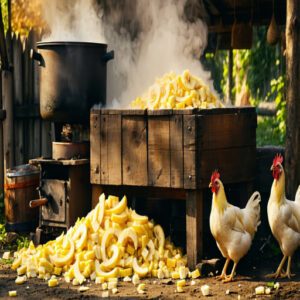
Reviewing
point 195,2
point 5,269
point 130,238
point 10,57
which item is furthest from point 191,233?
point 195,2

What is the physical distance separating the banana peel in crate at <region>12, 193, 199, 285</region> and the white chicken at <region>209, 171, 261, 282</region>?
1.26 ft

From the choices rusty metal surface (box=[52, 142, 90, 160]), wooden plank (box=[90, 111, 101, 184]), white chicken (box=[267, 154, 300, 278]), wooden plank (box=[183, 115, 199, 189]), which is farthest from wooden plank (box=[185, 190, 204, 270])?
rusty metal surface (box=[52, 142, 90, 160])

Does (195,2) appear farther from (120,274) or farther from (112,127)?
(120,274)

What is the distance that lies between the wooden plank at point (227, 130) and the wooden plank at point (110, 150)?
2.94ft

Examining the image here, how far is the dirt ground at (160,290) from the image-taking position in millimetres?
6551

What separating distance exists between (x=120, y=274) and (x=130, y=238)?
0.39m

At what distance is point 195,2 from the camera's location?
11195 millimetres

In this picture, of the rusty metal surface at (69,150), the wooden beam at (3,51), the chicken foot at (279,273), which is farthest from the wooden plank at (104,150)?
the wooden beam at (3,51)

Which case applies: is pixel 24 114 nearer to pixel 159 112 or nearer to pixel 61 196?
pixel 61 196

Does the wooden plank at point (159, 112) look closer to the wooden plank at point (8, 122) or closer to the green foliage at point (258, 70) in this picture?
the wooden plank at point (8, 122)

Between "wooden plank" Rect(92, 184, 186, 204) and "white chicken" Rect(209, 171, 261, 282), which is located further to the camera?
"wooden plank" Rect(92, 184, 186, 204)

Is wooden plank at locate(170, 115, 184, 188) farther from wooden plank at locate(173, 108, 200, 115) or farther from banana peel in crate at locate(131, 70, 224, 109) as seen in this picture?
banana peel in crate at locate(131, 70, 224, 109)

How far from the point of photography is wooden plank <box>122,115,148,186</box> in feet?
24.6

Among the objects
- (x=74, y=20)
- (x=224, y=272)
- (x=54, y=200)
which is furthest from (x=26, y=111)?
(x=224, y=272)
